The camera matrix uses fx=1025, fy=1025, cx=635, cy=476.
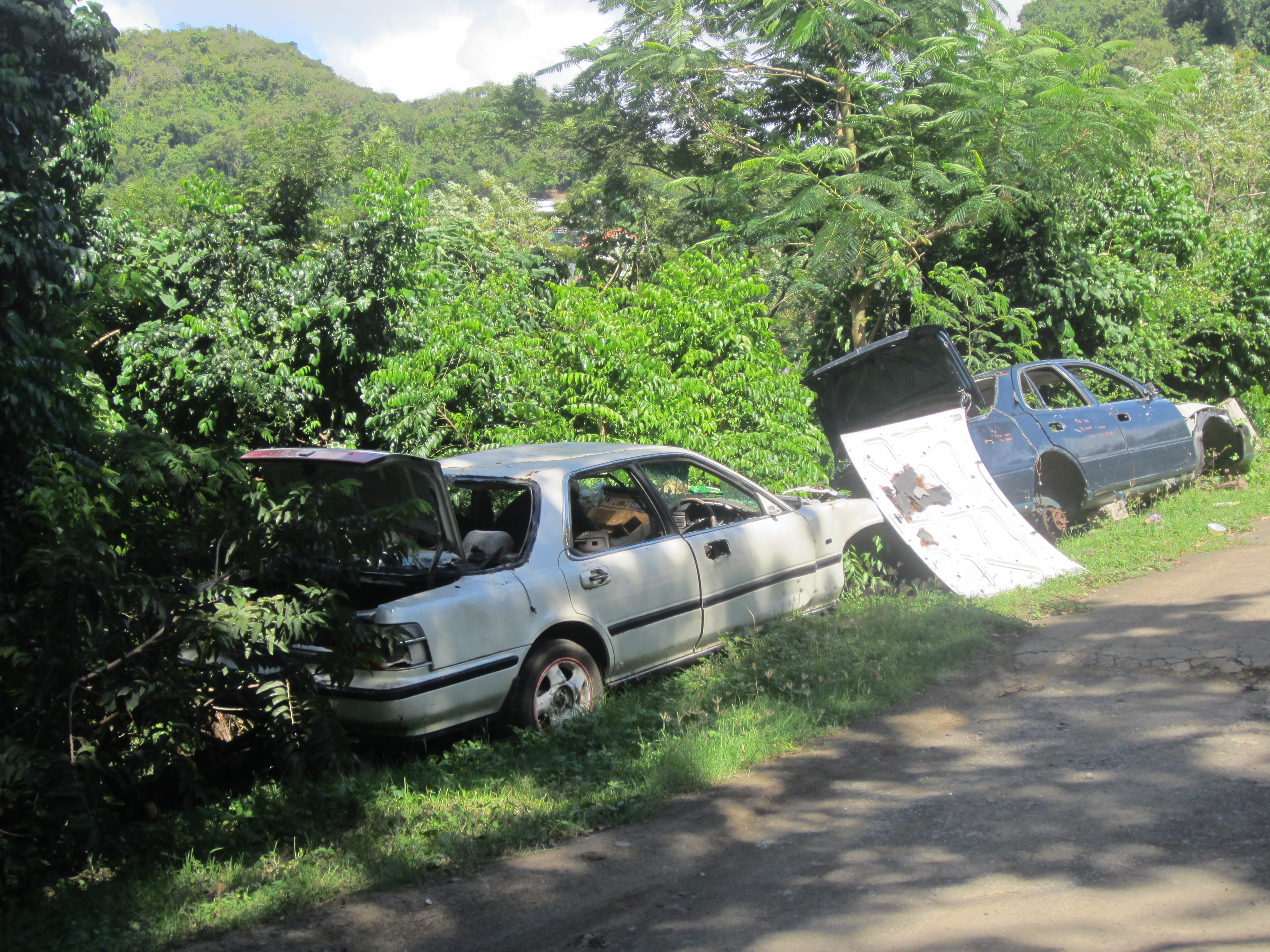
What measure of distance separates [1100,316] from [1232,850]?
451 inches

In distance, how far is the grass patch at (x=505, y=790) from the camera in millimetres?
3688

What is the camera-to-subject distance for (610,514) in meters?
6.52

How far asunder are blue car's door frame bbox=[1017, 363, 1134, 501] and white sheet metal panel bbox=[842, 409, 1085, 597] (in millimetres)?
1004

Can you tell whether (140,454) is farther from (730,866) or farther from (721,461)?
(721,461)

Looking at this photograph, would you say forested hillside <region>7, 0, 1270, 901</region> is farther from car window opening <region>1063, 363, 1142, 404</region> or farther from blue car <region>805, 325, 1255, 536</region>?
blue car <region>805, 325, 1255, 536</region>

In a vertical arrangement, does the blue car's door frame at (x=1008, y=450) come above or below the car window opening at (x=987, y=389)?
below

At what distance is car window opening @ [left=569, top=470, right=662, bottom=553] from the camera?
239 inches

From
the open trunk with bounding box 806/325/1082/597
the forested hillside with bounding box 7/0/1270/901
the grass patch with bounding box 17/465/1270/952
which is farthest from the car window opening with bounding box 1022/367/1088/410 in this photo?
the grass patch with bounding box 17/465/1270/952

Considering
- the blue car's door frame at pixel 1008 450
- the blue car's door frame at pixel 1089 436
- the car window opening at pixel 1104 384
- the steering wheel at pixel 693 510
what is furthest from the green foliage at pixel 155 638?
the car window opening at pixel 1104 384

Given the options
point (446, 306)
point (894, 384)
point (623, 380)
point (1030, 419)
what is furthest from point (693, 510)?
→ point (1030, 419)

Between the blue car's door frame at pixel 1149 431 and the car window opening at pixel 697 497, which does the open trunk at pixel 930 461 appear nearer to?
the car window opening at pixel 697 497

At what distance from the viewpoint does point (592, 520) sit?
647 cm

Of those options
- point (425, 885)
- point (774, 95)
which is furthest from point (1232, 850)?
Answer: point (774, 95)

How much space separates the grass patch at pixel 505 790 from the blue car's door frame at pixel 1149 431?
3.91 meters
